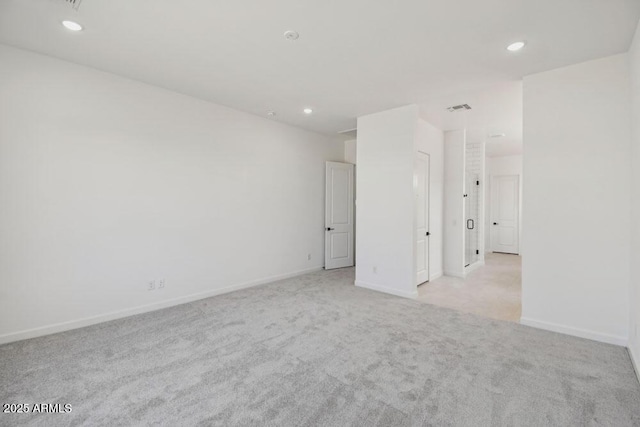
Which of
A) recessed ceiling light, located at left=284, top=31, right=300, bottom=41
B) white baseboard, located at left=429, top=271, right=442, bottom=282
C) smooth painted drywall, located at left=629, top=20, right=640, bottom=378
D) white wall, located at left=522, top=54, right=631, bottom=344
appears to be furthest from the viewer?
white baseboard, located at left=429, top=271, right=442, bottom=282

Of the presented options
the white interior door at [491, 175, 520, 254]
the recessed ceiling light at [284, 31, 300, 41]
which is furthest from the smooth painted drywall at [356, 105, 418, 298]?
the white interior door at [491, 175, 520, 254]

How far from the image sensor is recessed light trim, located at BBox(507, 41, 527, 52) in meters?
2.60

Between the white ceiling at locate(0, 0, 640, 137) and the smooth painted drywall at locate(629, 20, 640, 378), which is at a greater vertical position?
the white ceiling at locate(0, 0, 640, 137)

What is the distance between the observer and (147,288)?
3670 mm

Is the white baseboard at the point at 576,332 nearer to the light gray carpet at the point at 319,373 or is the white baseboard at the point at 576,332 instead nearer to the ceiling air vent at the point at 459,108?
the light gray carpet at the point at 319,373

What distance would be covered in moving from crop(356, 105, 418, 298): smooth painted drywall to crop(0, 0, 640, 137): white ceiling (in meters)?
0.80

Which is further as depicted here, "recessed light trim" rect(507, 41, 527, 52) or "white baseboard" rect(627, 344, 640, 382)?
"recessed light trim" rect(507, 41, 527, 52)

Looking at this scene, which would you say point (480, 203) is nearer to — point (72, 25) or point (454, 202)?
point (454, 202)

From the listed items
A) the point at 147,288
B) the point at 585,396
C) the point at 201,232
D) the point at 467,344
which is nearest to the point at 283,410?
the point at 467,344

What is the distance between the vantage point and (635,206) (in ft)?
8.23

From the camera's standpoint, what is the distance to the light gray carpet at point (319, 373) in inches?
73.5

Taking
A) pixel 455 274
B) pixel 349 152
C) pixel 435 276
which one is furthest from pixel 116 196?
pixel 455 274

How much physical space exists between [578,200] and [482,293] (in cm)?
210

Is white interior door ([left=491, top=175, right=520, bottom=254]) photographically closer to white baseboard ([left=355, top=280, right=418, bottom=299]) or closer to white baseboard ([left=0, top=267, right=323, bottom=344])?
white baseboard ([left=355, top=280, right=418, bottom=299])
